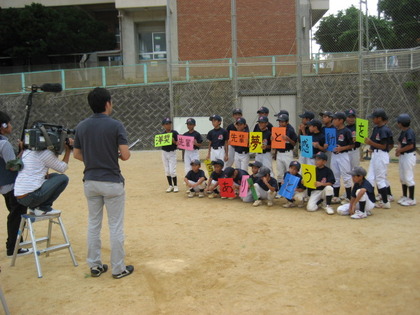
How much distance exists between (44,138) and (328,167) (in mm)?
5597

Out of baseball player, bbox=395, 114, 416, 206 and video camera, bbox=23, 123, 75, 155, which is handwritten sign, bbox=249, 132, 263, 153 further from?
video camera, bbox=23, 123, 75, 155

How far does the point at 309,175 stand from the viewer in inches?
290

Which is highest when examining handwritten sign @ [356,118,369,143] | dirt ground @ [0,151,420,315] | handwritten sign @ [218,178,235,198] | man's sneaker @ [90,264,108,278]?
handwritten sign @ [356,118,369,143]

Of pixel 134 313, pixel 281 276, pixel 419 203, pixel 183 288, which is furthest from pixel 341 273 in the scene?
pixel 419 203

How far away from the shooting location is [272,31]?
2027 cm

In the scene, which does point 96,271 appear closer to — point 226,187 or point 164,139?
point 226,187

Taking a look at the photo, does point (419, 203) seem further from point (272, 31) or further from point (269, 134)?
point (272, 31)

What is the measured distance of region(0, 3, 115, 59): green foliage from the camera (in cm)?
2267

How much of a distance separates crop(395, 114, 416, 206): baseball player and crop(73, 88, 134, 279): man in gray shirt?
214 inches

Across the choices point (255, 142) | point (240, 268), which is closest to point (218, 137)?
point (255, 142)

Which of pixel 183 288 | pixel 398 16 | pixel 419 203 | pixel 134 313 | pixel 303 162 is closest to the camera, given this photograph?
pixel 134 313

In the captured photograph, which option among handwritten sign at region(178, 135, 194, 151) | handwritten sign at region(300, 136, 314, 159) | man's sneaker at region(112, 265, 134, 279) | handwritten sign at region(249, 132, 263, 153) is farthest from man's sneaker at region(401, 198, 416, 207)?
man's sneaker at region(112, 265, 134, 279)

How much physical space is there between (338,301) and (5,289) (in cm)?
348

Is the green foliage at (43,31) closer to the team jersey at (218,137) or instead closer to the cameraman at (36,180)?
the team jersey at (218,137)
